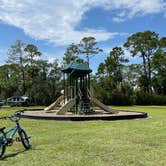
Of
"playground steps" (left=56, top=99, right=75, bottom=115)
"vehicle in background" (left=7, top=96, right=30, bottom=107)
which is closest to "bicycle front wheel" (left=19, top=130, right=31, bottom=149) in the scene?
"playground steps" (left=56, top=99, right=75, bottom=115)

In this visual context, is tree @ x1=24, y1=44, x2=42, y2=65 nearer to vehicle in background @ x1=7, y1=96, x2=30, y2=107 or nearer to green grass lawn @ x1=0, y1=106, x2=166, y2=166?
vehicle in background @ x1=7, y1=96, x2=30, y2=107

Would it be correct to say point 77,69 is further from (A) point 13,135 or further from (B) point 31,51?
(B) point 31,51

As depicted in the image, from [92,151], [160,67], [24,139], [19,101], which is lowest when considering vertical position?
[92,151]

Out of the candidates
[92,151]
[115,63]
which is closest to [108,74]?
[115,63]

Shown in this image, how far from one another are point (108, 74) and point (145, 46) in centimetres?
674

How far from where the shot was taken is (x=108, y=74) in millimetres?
45312

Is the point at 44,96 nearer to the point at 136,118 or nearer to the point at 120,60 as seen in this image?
the point at 120,60

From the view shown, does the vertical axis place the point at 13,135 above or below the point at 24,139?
above

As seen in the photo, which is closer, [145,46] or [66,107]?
[66,107]

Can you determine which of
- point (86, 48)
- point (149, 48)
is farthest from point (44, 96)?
point (149, 48)

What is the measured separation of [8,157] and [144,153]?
2838 millimetres

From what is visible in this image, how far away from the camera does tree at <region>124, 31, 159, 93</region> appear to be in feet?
147

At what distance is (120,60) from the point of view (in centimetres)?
4453

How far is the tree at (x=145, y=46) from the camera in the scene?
4466 centimetres
